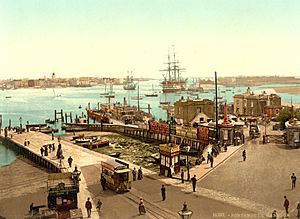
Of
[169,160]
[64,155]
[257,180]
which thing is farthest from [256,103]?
[257,180]

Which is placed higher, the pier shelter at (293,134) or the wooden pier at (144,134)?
the pier shelter at (293,134)

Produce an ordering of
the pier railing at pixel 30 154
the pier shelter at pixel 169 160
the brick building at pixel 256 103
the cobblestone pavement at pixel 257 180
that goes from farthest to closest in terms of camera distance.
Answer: the brick building at pixel 256 103 → the pier railing at pixel 30 154 → the pier shelter at pixel 169 160 → the cobblestone pavement at pixel 257 180

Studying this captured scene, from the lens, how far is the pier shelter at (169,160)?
21830mm

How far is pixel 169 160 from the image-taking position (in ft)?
71.8

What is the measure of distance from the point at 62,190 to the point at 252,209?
8.29 meters

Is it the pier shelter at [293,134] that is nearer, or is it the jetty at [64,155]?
the jetty at [64,155]

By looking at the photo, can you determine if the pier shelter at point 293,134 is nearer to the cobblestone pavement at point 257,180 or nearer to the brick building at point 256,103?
the cobblestone pavement at point 257,180

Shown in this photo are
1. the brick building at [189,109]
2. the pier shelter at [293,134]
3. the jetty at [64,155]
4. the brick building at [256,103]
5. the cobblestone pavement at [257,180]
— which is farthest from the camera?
the brick building at [256,103]

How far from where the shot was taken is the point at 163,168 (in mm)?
22328

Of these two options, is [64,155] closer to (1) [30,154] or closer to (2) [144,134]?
(1) [30,154]

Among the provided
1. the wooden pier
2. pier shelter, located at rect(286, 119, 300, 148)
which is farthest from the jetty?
pier shelter, located at rect(286, 119, 300, 148)

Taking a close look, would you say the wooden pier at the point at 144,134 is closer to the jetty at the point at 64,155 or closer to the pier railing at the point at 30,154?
the jetty at the point at 64,155

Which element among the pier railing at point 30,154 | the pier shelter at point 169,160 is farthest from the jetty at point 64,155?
the pier shelter at point 169,160

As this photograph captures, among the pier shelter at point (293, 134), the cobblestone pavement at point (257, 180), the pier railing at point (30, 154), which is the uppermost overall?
the pier shelter at point (293, 134)
